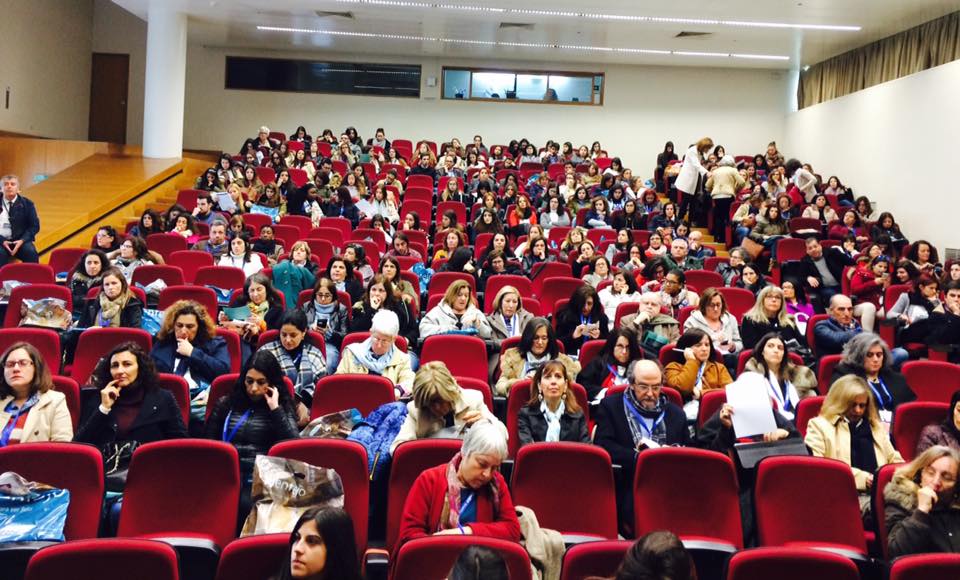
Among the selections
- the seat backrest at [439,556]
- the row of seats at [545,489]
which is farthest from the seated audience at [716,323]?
the seat backrest at [439,556]

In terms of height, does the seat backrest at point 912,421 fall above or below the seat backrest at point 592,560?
above

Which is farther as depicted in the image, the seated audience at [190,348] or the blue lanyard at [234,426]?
the seated audience at [190,348]

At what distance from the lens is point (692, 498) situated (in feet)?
11.7

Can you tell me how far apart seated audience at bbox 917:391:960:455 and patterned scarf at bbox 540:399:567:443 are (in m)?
1.53

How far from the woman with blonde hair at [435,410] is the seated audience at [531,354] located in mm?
1189

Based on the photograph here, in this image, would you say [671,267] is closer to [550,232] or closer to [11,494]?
[550,232]

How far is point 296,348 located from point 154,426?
3.93 ft

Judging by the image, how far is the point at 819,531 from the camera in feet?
11.5

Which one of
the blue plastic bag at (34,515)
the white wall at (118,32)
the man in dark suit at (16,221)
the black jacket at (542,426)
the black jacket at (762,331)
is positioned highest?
the white wall at (118,32)

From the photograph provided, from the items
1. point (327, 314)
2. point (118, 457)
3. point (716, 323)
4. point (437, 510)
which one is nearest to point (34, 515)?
point (118, 457)

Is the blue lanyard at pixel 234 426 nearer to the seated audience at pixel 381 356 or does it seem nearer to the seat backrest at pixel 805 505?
the seated audience at pixel 381 356

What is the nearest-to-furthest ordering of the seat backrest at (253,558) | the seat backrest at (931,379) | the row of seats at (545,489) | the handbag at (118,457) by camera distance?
the seat backrest at (253,558), the row of seats at (545,489), the handbag at (118,457), the seat backrest at (931,379)

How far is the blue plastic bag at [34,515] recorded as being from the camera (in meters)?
3.00

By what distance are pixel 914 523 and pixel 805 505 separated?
0.41m
